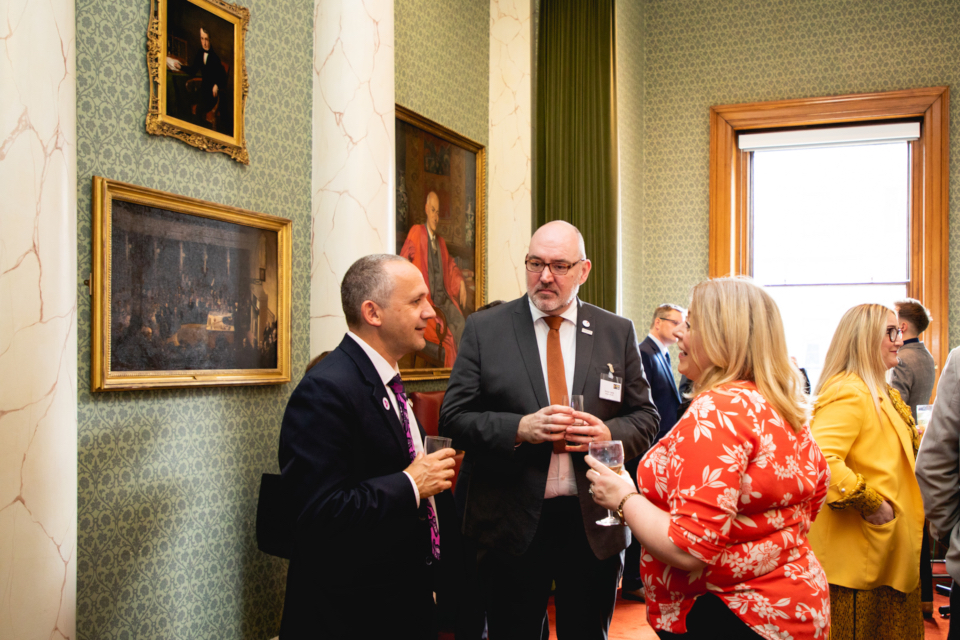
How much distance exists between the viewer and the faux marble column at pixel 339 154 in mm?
3959

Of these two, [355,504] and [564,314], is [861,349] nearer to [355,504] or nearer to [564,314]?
[564,314]

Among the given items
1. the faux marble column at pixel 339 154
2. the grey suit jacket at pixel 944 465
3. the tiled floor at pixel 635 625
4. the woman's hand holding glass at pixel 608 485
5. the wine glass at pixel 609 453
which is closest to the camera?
the woman's hand holding glass at pixel 608 485

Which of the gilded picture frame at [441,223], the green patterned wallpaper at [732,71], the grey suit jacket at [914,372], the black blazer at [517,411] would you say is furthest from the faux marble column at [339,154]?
the green patterned wallpaper at [732,71]

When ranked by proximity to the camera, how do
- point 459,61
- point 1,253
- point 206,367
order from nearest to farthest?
point 1,253 < point 206,367 < point 459,61

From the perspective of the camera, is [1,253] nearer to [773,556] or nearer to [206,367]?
[206,367]

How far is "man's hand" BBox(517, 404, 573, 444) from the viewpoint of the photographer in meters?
2.32

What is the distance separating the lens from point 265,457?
3.71 meters

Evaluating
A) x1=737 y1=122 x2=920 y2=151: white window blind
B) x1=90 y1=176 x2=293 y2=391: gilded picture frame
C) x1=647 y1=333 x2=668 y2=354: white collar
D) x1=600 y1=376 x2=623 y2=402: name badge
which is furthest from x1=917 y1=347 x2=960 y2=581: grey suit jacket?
x1=737 y1=122 x2=920 y2=151: white window blind

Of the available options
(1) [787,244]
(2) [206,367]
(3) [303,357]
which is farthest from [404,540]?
(1) [787,244]

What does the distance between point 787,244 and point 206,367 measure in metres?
6.56

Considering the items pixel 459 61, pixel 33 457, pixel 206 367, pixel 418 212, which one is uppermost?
pixel 459 61

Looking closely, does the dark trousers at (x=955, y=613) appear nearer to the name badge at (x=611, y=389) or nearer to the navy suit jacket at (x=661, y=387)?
the name badge at (x=611, y=389)

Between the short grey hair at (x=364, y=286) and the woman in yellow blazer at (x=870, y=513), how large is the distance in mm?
1660

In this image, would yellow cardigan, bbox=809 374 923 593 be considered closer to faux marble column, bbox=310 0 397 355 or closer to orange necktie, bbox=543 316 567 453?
orange necktie, bbox=543 316 567 453
